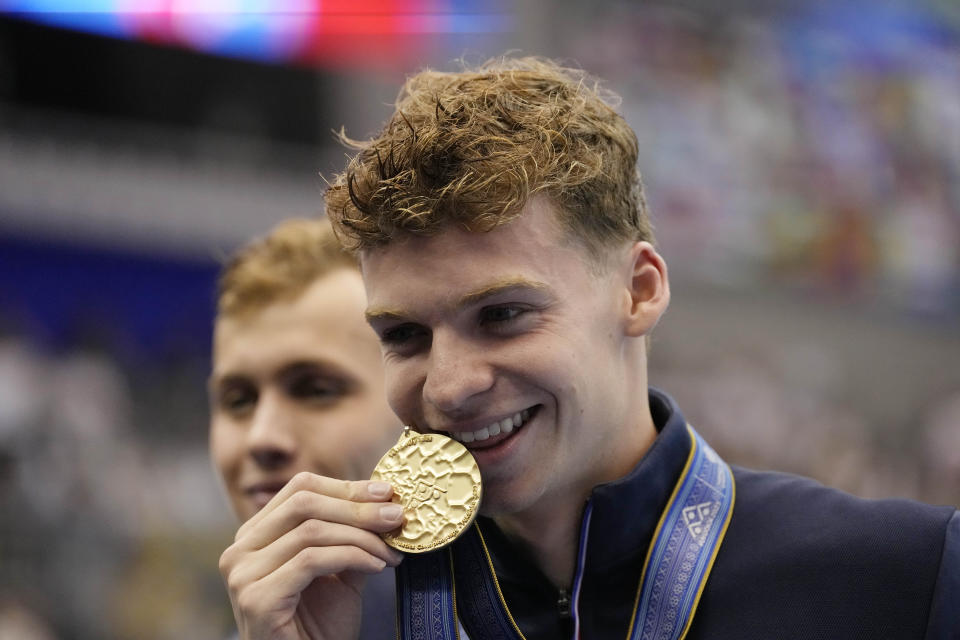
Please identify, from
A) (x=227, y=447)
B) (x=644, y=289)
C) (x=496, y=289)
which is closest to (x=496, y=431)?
(x=496, y=289)

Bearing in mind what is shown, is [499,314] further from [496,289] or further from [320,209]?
[320,209]

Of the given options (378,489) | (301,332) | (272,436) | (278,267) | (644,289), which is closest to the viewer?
(378,489)

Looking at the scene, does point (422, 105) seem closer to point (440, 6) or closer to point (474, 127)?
point (474, 127)

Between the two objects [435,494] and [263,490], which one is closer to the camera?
[435,494]

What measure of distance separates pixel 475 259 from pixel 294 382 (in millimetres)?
1031

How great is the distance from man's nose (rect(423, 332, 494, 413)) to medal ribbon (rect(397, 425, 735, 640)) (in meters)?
0.28

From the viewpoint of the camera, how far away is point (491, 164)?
1.85m

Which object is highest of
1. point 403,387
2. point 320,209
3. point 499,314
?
point 499,314

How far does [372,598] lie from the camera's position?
2.47m

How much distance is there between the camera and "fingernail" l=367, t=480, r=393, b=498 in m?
1.92

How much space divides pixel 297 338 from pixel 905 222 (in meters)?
16.8

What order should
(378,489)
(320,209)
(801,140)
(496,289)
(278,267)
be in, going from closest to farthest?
1. (496,289)
2. (378,489)
3. (278,267)
4. (320,209)
5. (801,140)

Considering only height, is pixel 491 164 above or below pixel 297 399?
above

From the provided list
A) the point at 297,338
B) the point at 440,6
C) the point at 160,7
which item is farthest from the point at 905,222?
the point at 297,338
